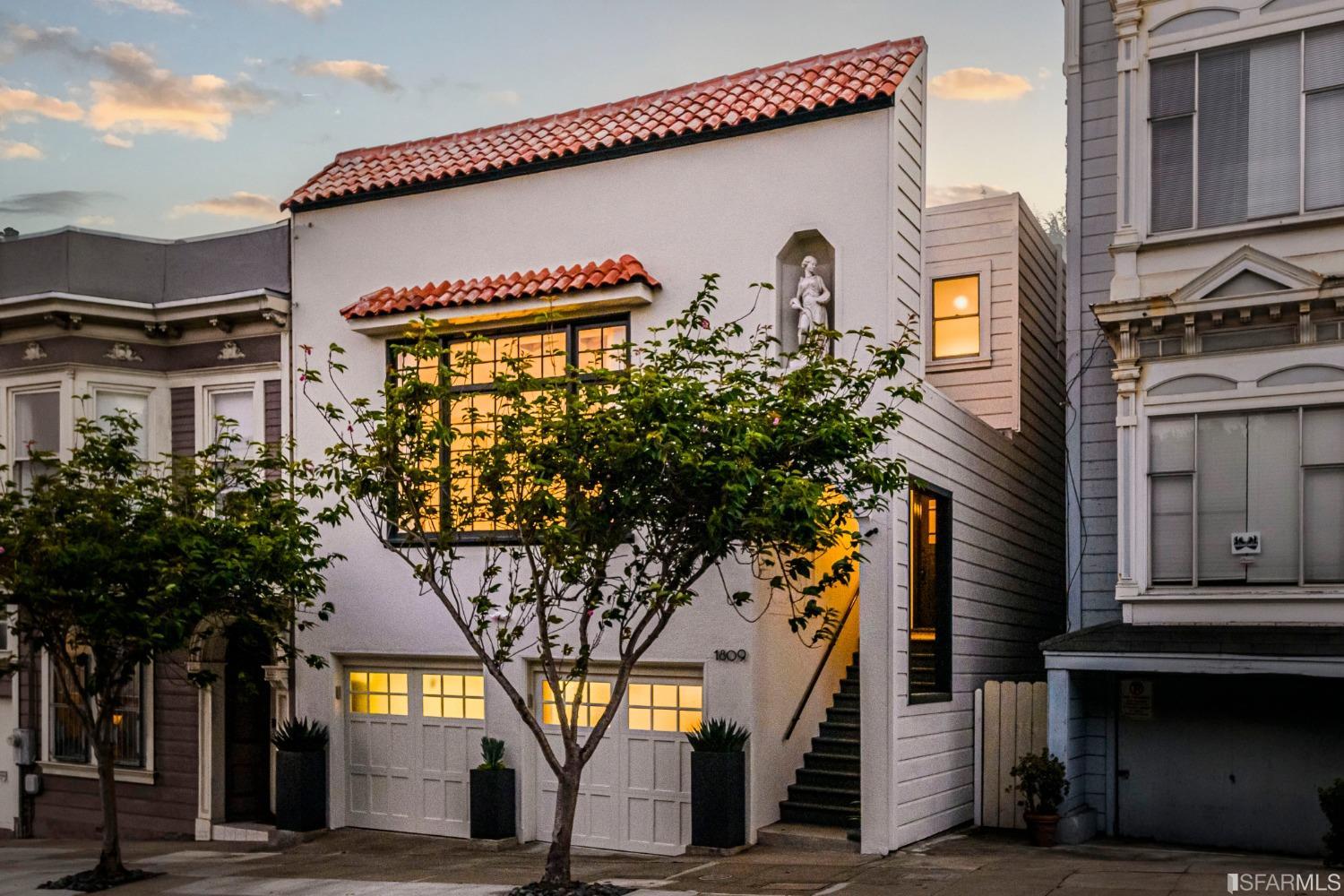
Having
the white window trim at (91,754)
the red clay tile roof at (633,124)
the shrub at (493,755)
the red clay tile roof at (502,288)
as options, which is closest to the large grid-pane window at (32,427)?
the white window trim at (91,754)

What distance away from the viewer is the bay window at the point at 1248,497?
14.5 metres

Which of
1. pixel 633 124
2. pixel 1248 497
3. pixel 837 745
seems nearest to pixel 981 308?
pixel 1248 497

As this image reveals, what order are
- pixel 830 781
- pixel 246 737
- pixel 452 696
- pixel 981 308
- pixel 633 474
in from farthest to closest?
pixel 981 308, pixel 246 737, pixel 452 696, pixel 830 781, pixel 633 474

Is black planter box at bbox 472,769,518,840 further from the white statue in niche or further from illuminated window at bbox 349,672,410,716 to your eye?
the white statue in niche

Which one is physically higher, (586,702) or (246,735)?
(586,702)

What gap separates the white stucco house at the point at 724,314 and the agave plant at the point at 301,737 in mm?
236

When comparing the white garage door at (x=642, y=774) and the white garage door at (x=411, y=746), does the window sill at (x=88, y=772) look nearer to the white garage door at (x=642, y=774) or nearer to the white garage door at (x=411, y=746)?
the white garage door at (x=411, y=746)

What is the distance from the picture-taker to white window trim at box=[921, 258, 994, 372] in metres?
19.4

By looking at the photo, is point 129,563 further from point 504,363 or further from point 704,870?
point 704,870

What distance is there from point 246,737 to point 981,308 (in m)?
11.9

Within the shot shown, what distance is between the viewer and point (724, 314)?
15.9 m

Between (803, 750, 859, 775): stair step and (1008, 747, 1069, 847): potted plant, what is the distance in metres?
1.90

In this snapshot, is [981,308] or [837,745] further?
[981,308]

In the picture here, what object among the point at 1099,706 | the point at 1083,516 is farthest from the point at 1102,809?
the point at 1083,516
